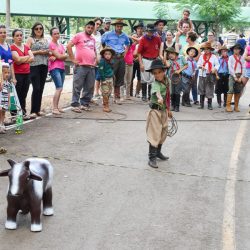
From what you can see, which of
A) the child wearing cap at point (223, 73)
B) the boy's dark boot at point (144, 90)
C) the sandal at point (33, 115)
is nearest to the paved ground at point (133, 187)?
the sandal at point (33, 115)

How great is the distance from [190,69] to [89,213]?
760cm

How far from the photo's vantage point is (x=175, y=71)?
11.7 m

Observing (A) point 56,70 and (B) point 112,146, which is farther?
(A) point 56,70

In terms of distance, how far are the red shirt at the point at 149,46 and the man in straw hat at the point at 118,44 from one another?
38 centimetres

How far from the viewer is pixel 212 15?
29.0 metres

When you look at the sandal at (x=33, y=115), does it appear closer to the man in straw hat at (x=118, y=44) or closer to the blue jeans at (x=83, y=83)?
the blue jeans at (x=83, y=83)

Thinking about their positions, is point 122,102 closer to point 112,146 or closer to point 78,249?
point 112,146

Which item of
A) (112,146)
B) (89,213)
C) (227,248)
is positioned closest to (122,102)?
(112,146)

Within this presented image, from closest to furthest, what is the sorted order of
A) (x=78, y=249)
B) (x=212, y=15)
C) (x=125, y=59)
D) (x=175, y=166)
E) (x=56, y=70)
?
(x=78, y=249) < (x=175, y=166) < (x=56, y=70) < (x=125, y=59) < (x=212, y=15)

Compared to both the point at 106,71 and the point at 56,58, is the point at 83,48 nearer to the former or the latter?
the point at 106,71

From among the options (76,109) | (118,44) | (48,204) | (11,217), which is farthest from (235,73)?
(11,217)

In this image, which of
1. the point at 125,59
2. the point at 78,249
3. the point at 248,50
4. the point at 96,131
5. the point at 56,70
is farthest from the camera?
the point at 125,59

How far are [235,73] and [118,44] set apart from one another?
294 centimetres

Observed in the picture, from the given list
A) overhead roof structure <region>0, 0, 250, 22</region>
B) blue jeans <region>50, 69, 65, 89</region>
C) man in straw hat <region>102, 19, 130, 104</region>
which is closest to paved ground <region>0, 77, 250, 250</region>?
blue jeans <region>50, 69, 65, 89</region>
